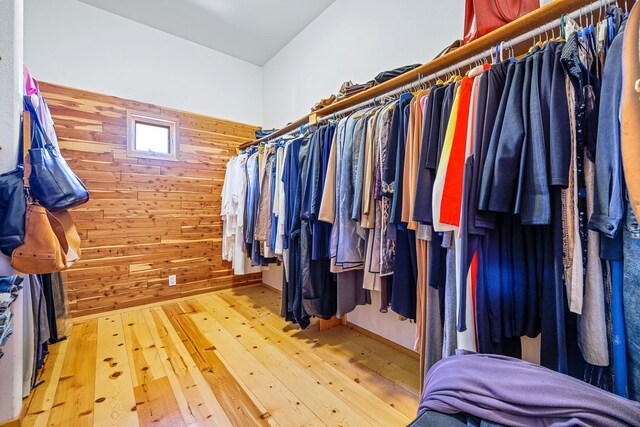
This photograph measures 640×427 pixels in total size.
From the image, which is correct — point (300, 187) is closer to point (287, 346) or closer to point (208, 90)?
point (287, 346)

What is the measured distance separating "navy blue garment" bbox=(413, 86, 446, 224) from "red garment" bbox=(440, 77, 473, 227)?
0.09m

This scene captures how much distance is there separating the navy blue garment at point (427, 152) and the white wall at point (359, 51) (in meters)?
0.82

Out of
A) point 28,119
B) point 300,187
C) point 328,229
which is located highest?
point 28,119

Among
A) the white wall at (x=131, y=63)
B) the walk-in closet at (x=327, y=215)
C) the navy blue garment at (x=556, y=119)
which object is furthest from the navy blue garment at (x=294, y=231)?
the white wall at (x=131, y=63)

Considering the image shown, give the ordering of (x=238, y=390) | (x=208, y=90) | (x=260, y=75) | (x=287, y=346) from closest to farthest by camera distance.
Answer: (x=238, y=390), (x=287, y=346), (x=208, y=90), (x=260, y=75)

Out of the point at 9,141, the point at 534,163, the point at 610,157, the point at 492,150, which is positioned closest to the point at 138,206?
the point at 9,141

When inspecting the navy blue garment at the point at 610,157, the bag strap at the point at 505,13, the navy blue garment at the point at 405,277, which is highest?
the bag strap at the point at 505,13

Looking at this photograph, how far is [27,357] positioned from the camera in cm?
142

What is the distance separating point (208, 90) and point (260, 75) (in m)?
0.80

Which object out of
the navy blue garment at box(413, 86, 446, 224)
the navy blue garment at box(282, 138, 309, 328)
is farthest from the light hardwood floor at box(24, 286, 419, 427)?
the navy blue garment at box(413, 86, 446, 224)

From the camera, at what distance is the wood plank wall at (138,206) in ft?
7.99

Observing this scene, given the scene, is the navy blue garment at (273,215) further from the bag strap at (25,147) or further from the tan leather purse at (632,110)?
the tan leather purse at (632,110)

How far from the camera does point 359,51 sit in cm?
223

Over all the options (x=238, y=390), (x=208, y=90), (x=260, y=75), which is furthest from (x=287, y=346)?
(x=260, y=75)
